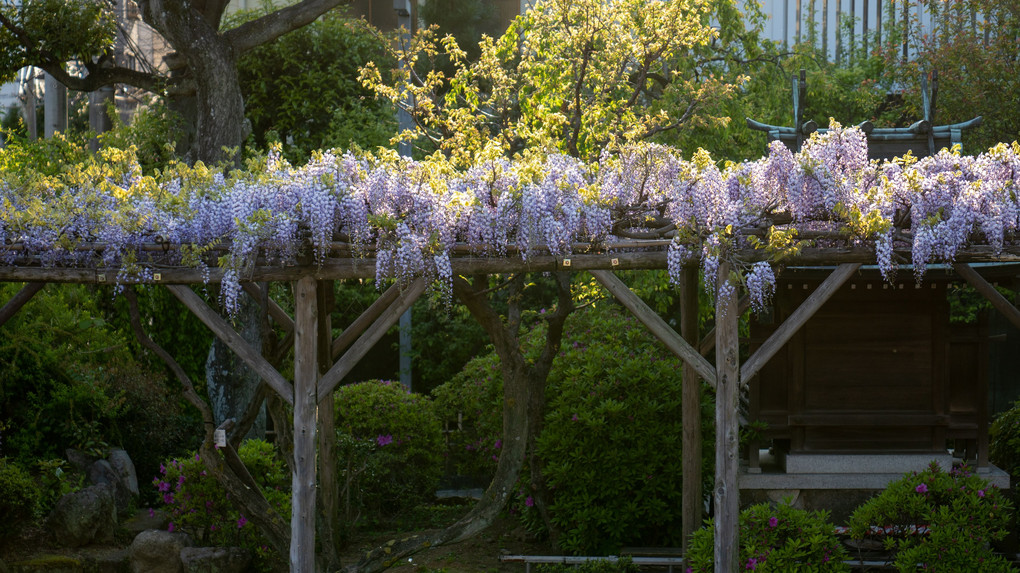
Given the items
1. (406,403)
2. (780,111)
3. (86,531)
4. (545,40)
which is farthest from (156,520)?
(780,111)

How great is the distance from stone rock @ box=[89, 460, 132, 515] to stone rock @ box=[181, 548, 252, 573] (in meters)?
2.14

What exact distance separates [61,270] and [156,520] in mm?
4306

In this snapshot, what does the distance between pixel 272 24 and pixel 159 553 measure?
5177 mm

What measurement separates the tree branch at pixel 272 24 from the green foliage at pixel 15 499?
14.5ft

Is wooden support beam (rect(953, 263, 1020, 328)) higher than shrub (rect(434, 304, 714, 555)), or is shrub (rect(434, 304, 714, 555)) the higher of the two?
wooden support beam (rect(953, 263, 1020, 328))

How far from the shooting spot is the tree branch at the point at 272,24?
9906 millimetres

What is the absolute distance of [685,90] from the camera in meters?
10.0

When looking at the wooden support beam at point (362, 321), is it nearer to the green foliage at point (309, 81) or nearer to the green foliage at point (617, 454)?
the green foliage at point (617, 454)

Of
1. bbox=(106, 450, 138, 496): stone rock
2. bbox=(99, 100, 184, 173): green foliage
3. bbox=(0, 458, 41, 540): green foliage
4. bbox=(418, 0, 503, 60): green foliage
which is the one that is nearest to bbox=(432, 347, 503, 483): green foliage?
bbox=(106, 450, 138, 496): stone rock

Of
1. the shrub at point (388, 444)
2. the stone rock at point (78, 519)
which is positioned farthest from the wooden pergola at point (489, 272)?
the shrub at point (388, 444)

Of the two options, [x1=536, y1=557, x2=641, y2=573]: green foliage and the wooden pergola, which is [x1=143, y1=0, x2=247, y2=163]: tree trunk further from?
[x1=536, y1=557, x2=641, y2=573]: green foliage

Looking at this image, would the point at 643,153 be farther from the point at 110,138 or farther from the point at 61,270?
the point at 110,138

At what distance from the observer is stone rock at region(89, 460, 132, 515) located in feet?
31.2

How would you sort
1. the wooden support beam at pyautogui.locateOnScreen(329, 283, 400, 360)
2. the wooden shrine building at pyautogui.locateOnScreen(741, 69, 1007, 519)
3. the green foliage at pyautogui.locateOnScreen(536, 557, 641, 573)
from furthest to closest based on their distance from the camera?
the wooden shrine building at pyautogui.locateOnScreen(741, 69, 1007, 519) < the green foliage at pyautogui.locateOnScreen(536, 557, 641, 573) < the wooden support beam at pyautogui.locateOnScreen(329, 283, 400, 360)
